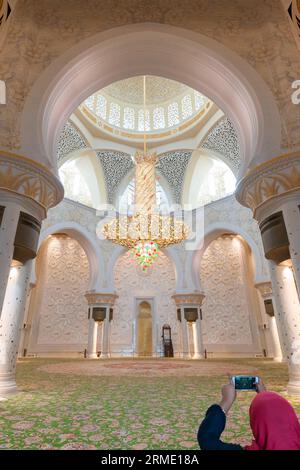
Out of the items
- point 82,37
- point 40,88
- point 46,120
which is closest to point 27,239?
point 46,120

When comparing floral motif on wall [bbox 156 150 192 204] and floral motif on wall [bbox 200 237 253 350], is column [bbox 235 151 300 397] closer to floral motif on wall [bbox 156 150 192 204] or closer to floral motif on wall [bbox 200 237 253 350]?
floral motif on wall [bbox 156 150 192 204]

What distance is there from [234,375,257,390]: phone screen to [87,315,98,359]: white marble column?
9.85 meters

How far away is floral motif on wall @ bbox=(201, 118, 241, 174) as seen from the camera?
9.72 metres

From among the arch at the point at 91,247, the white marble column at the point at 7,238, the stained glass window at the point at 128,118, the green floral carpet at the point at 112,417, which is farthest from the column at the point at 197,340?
the stained glass window at the point at 128,118

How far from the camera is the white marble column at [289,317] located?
2699 millimetres

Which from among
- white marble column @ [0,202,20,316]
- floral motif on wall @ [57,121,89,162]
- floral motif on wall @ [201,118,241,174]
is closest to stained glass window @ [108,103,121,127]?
floral motif on wall @ [57,121,89,162]

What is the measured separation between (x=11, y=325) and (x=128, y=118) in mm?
11642

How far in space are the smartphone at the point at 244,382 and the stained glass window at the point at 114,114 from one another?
12.7 metres

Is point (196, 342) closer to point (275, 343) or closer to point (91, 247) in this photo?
point (275, 343)

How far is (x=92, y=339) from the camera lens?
988cm

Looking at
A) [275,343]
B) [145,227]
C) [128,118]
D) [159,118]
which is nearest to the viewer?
[145,227]

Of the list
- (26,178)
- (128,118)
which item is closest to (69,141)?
(128,118)

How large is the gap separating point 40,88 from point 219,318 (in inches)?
424
